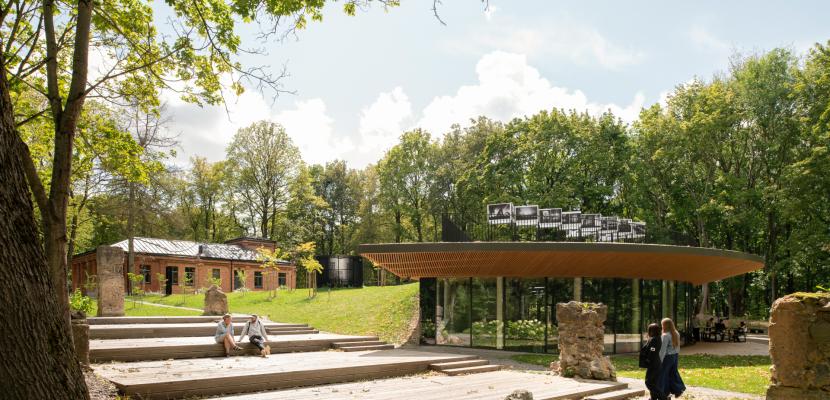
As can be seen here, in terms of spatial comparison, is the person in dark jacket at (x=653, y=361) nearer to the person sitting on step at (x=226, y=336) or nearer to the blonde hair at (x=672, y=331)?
the blonde hair at (x=672, y=331)

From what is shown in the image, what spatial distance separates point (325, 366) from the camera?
11766 millimetres

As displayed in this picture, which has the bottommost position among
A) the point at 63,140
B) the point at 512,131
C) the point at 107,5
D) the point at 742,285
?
the point at 742,285

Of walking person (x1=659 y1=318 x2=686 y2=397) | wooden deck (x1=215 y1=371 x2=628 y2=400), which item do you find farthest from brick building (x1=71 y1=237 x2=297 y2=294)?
walking person (x1=659 y1=318 x2=686 y2=397)

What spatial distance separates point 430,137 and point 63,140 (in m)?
42.5

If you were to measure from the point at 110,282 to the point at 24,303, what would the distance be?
57.1ft

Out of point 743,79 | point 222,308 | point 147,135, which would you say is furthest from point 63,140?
point 743,79

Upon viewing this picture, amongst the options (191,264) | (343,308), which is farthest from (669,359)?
(191,264)

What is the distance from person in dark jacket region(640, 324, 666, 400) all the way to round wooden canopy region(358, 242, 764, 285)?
8.13 metres

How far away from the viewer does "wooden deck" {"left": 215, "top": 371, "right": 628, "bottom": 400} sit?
988 centimetres

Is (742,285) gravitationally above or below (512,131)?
below

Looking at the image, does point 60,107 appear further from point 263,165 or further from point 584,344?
point 263,165

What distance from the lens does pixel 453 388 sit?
36.0ft

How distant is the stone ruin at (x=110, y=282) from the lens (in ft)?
61.2

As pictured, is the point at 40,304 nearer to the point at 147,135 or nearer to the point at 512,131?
the point at 147,135
